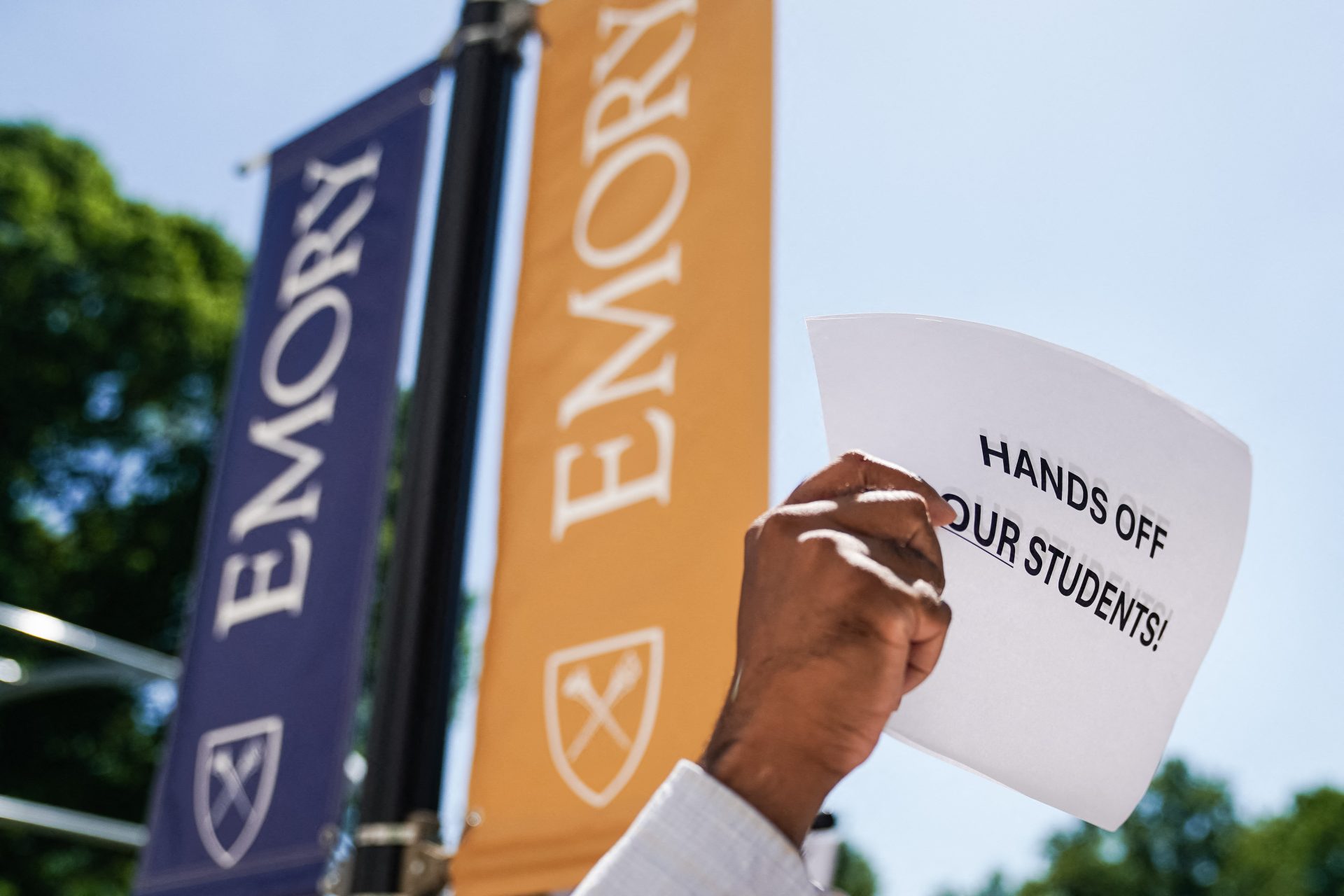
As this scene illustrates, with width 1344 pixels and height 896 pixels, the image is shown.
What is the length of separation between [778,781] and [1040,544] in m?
0.35

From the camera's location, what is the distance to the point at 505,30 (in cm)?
337

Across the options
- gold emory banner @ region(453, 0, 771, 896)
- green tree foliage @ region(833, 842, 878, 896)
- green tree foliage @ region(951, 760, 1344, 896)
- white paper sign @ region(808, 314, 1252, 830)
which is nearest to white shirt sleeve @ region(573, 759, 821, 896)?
white paper sign @ region(808, 314, 1252, 830)

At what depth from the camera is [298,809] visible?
3064 millimetres

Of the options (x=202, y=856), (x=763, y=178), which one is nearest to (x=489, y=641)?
(x=202, y=856)

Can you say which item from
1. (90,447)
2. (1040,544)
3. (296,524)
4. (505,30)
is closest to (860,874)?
(90,447)

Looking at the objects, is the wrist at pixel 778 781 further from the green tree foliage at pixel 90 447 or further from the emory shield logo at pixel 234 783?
the green tree foliage at pixel 90 447

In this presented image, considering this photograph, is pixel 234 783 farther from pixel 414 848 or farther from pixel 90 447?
pixel 90 447

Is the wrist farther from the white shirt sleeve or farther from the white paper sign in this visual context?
the white paper sign

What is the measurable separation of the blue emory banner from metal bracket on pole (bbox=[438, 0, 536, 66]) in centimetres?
25

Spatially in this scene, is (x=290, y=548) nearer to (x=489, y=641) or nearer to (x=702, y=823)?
(x=489, y=641)

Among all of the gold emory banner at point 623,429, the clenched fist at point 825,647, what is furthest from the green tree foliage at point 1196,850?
the clenched fist at point 825,647

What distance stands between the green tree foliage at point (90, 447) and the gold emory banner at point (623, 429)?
1516 cm

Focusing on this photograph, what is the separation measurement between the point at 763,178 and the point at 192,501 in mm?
17828

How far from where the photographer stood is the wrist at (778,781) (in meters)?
0.89
